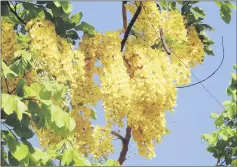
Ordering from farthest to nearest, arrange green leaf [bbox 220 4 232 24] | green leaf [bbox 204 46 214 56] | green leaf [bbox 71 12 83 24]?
green leaf [bbox 204 46 214 56]
green leaf [bbox 220 4 232 24]
green leaf [bbox 71 12 83 24]

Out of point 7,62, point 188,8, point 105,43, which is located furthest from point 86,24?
point 188,8

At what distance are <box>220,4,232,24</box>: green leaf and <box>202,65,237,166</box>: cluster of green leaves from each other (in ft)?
16.4

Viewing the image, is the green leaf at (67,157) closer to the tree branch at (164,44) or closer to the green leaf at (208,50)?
the tree branch at (164,44)

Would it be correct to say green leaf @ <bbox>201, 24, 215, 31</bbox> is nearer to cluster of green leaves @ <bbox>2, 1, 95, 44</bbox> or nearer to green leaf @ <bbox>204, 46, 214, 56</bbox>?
green leaf @ <bbox>204, 46, 214, 56</bbox>

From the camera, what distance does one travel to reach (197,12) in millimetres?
4742

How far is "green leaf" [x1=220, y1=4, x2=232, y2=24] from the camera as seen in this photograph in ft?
13.9

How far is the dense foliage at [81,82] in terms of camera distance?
3.27m

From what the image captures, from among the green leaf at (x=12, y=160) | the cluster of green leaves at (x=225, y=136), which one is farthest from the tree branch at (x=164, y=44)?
the cluster of green leaves at (x=225, y=136)

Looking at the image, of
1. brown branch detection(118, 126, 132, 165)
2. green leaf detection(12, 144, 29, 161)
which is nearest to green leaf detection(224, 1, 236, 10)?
brown branch detection(118, 126, 132, 165)

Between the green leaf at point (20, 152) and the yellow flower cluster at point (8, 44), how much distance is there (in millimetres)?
646

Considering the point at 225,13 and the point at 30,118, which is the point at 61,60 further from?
the point at 225,13

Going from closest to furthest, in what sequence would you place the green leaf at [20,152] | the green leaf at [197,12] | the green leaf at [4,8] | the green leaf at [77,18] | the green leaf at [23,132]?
the green leaf at [20,152]
the green leaf at [23,132]
the green leaf at [4,8]
the green leaf at [77,18]
the green leaf at [197,12]

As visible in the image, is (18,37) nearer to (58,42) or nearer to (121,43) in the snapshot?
(58,42)

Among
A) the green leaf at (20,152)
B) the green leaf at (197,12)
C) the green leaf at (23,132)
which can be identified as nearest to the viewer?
the green leaf at (20,152)
